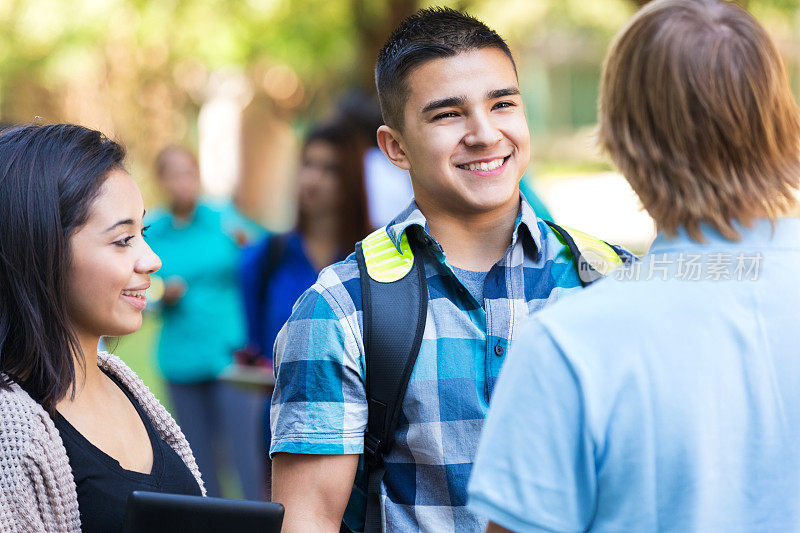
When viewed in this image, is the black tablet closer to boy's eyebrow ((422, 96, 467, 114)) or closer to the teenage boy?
the teenage boy

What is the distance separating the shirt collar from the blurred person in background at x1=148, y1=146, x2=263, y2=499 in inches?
131

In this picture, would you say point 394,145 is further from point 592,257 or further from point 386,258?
point 592,257

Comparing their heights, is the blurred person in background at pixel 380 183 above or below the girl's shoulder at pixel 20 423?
above

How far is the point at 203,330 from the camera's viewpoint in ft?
19.5

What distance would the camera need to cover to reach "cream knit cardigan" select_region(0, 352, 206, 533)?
1.85m

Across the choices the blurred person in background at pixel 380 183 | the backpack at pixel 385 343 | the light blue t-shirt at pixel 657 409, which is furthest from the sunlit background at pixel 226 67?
the light blue t-shirt at pixel 657 409

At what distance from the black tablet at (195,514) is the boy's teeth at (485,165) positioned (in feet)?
2.93

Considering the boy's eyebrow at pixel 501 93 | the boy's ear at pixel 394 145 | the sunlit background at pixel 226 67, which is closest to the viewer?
the boy's eyebrow at pixel 501 93

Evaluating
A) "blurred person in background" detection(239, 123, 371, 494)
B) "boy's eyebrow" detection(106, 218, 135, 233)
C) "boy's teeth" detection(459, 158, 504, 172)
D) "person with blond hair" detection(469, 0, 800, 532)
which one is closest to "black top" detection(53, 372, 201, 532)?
"boy's eyebrow" detection(106, 218, 135, 233)

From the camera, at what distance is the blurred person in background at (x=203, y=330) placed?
5742 millimetres

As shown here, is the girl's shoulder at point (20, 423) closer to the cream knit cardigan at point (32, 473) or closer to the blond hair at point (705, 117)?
the cream knit cardigan at point (32, 473)

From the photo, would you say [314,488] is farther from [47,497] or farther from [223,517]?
[47,497]

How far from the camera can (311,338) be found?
209cm

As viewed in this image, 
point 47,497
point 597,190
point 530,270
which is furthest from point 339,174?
point 597,190
